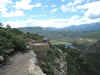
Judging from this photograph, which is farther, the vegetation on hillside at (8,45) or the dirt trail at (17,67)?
the vegetation on hillside at (8,45)

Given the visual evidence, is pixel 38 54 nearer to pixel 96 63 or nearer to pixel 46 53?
pixel 46 53

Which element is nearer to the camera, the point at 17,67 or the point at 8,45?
the point at 17,67

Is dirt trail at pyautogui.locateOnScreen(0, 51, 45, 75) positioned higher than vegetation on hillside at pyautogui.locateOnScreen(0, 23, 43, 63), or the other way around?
vegetation on hillside at pyautogui.locateOnScreen(0, 23, 43, 63)

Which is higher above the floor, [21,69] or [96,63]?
[21,69]

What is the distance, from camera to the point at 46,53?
11.3 m

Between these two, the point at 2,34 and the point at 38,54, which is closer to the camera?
the point at 2,34

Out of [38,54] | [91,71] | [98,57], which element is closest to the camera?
[38,54]

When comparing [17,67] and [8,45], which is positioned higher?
[8,45]

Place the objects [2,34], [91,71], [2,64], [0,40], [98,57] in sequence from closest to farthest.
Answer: [2,64] → [0,40] → [2,34] → [91,71] → [98,57]

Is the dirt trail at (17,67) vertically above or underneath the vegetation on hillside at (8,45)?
underneath

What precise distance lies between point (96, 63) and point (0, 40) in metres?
20.8

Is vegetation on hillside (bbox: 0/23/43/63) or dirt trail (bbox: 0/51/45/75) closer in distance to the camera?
dirt trail (bbox: 0/51/45/75)

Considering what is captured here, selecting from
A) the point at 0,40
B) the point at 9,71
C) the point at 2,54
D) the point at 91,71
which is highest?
the point at 0,40

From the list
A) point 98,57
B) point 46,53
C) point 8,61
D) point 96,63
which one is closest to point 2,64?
point 8,61
